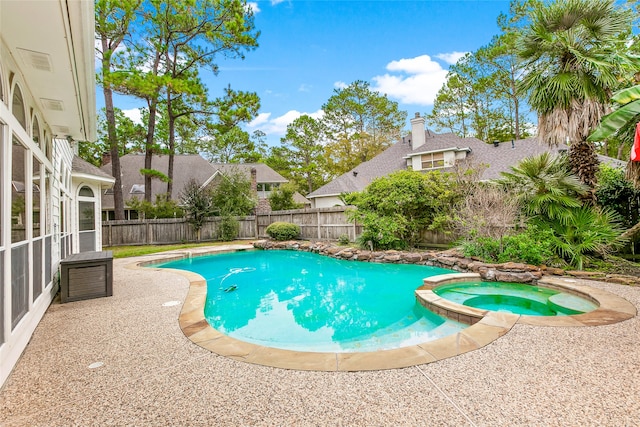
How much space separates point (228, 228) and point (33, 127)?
44.9ft

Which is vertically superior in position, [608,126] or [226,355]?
[608,126]

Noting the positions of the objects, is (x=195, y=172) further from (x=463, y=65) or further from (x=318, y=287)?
(x=463, y=65)

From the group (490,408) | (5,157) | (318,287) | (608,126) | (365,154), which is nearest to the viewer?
(490,408)

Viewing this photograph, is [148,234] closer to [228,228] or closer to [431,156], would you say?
[228,228]

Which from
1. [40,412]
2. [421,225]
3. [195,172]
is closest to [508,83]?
[421,225]

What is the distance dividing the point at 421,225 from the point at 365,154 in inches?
732

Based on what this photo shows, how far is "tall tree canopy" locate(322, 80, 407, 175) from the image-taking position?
29469 mm

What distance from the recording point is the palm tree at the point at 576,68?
23.9 feet

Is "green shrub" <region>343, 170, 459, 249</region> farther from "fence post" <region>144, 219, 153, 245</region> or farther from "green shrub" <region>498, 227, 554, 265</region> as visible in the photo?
"fence post" <region>144, 219, 153, 245</region>

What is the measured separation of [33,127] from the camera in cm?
439

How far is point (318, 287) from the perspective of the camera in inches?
308

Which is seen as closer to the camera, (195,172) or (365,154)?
(195,172)

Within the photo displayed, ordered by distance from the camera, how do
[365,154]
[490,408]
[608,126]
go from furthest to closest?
[365,154] < [608,126] < [490,408]

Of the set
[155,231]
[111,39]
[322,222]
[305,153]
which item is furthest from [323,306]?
[305,153]
